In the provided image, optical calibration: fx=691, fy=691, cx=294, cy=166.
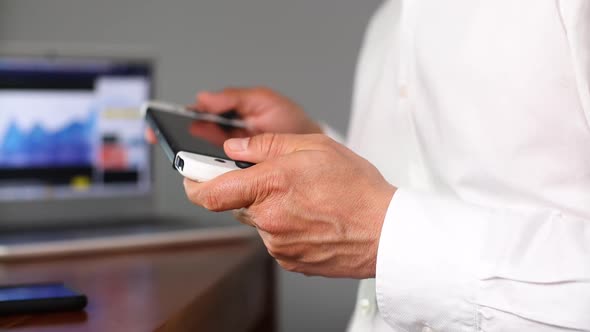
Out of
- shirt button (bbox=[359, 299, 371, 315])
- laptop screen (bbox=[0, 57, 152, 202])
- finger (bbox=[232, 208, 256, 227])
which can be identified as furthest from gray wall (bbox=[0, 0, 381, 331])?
finger (bbox=[232, 208, 256, 227])

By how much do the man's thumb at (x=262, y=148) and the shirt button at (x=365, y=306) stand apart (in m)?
0.20

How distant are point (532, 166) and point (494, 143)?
0.12ft

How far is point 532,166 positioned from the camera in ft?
1.81

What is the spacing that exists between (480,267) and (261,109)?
0.47 metres

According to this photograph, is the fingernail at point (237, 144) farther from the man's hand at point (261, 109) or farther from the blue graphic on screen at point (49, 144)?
the blue graphic on screen at point (49, 144)

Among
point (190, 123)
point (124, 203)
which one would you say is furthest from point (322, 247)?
point (124, 203)

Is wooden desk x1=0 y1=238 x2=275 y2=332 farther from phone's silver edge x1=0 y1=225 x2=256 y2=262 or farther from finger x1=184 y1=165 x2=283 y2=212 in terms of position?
finger x1=184 y1=165 x2=283 y2=212

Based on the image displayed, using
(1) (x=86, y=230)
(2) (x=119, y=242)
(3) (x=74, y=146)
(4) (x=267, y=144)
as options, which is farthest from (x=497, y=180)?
(3) (x=74, y=146)

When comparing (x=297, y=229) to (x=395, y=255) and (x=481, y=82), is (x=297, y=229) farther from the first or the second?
(x=481, y=82)

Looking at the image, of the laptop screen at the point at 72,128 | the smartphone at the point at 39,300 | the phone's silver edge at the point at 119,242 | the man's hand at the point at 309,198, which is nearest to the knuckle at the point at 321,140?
the man's hand at the point at 309,198

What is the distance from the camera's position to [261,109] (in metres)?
0.92

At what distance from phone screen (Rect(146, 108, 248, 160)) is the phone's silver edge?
0.26m

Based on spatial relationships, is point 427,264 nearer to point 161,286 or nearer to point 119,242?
point 161,286

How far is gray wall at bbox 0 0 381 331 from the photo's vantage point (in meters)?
1.45
